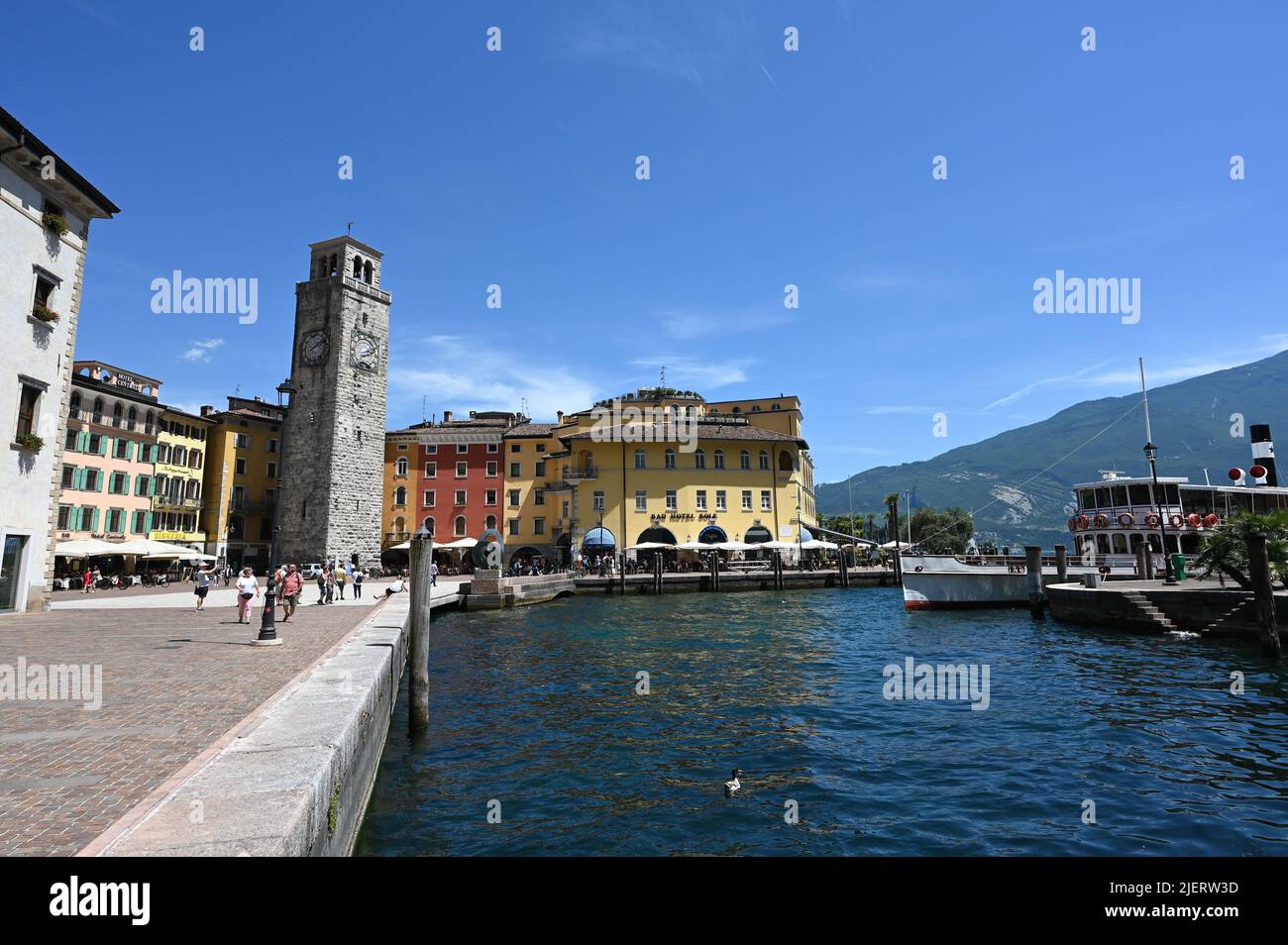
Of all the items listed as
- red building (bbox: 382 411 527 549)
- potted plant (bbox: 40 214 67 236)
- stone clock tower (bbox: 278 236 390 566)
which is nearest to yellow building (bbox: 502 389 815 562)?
red building (bbox: 382 411 527 549)

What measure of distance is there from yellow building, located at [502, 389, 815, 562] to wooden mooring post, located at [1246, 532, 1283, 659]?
34645mm

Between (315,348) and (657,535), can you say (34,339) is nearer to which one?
(315,348)

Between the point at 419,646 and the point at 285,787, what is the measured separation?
774 cm

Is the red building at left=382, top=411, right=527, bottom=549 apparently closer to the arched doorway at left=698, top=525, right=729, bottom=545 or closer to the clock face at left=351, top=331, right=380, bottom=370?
the clock face at left=351, top=331, right=380, bottom=370

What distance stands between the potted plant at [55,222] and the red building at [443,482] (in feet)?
117

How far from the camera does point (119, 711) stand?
8383 millimetres

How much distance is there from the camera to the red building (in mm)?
56375

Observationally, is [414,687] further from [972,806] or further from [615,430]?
[615,430]

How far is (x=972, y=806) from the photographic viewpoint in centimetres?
813

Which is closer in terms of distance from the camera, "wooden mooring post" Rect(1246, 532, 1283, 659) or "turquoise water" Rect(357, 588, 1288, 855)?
"turquoise water" Rect(357, 588, 1288, 855)

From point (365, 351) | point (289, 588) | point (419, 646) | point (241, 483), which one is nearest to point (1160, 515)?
point (419, 646)

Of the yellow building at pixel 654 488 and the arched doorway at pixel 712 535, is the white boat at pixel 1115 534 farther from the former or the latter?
the arched doorway at pixel 712 535

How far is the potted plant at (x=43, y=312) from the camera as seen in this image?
20.8 meters

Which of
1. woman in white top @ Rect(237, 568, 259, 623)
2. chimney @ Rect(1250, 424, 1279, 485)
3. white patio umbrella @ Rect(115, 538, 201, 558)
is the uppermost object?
chimney @ Rect(1250, 424, 1279, 485)
